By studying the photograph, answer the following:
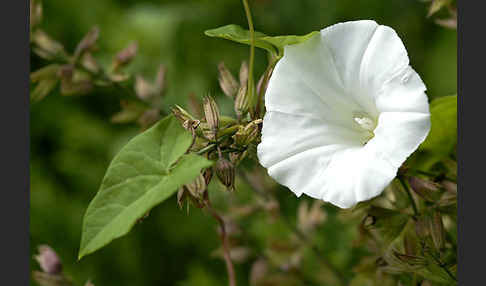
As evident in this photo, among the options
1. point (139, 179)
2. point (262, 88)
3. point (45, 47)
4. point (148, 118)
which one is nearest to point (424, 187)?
point (262, 88)

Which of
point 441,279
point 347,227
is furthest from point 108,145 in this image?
point 441,279

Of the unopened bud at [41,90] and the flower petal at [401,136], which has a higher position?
the flower petal at [401,136]

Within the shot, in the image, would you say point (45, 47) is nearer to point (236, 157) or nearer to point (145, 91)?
point (145, 91)

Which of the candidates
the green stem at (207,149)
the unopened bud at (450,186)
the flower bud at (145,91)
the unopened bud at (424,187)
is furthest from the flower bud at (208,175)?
the flower bud at (145,91)

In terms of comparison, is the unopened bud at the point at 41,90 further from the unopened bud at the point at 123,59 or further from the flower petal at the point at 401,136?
the flower petal at the point at 401,136

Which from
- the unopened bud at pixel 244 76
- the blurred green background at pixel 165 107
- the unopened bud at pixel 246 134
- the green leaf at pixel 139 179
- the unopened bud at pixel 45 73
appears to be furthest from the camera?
the blurred green background at pixel 165 107

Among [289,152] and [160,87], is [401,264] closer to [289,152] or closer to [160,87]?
[289,152]
